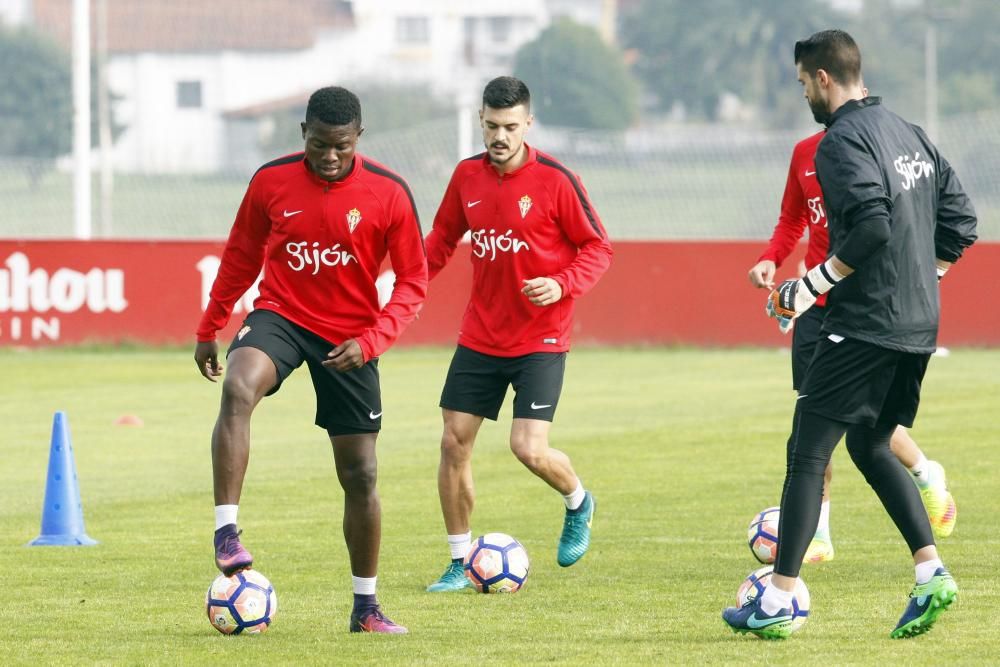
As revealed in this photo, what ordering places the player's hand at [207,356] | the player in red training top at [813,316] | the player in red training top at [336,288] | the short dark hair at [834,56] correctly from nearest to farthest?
the short dark hair at [834,56] → the player in red training top at [336,288] → the player's hand at [207,356] → the player in red training top at [813,316]

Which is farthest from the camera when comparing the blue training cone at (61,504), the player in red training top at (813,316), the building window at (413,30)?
the building window at (413,30)

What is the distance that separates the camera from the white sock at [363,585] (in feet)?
22.6

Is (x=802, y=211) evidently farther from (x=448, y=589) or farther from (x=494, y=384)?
(x=448, y=589)

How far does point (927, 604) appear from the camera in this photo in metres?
6.41

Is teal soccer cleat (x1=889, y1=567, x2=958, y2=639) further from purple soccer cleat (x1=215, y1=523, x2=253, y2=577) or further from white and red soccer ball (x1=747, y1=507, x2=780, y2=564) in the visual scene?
purple soccer cleat (x1=215, y1=523, x2=253, y2=577)

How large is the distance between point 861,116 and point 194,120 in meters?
39.0

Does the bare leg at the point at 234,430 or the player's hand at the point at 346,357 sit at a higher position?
the player's hand at the point at 346,357

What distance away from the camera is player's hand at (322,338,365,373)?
6746 mm

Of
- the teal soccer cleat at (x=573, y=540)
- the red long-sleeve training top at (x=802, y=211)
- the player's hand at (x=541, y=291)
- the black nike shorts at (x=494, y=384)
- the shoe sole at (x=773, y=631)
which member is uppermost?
the red long-sleeve training top at (x=802, y=211)

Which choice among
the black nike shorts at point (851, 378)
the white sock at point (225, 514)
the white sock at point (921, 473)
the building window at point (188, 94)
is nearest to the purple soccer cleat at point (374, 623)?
the white sock at point (225, 514)

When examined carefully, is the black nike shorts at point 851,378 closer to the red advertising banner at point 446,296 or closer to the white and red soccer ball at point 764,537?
the white and red soccer ball at point 764,537

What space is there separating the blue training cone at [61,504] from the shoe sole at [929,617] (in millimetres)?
4698

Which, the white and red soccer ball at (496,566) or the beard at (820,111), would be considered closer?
the beard at (820,111)

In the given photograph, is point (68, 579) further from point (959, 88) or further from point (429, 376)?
point (959, 88)
